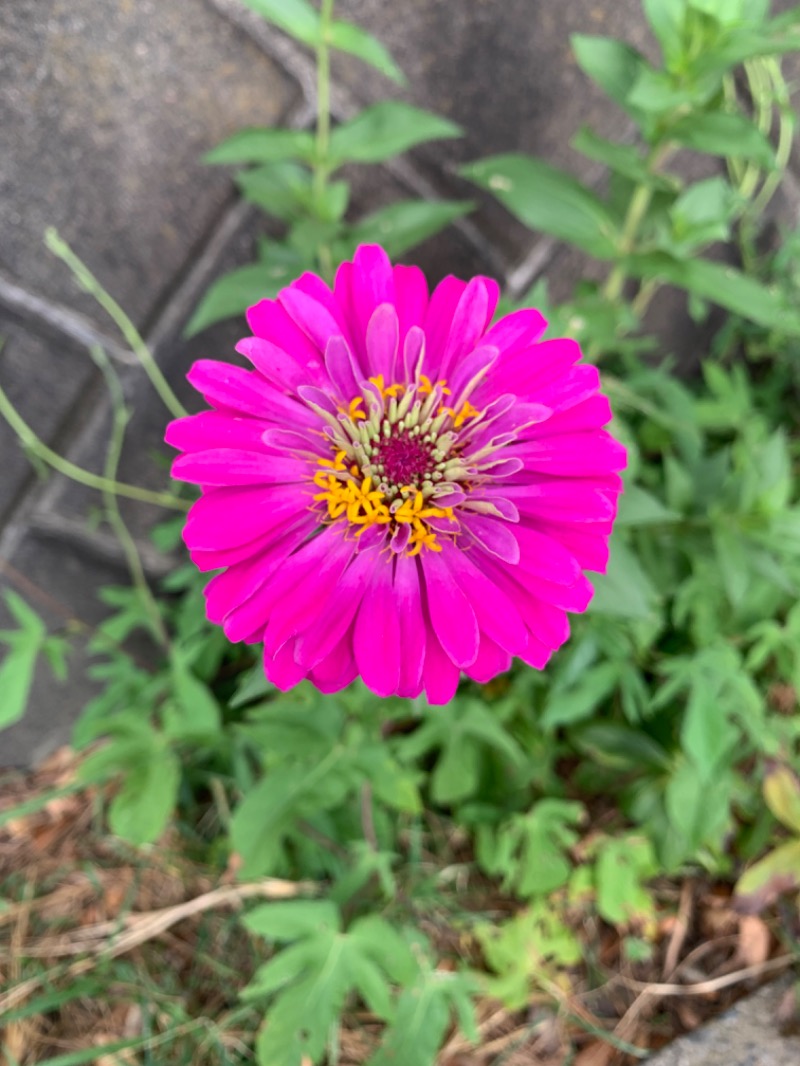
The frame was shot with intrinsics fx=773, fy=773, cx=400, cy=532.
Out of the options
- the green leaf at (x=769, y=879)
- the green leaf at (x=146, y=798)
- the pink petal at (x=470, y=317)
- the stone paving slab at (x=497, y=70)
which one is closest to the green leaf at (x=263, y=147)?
the stone paving slab at (x=497, y=70)

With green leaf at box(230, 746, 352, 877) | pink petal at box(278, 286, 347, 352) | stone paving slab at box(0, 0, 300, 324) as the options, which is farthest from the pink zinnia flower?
stone paving slab at box(0, 0, 300, 324)

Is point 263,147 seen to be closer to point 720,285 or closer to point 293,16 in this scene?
point 293,16

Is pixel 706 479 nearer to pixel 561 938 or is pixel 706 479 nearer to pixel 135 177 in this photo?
pixel 561 938

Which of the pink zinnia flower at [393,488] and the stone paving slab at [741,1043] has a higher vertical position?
the pink zinnia flower at [393,488]

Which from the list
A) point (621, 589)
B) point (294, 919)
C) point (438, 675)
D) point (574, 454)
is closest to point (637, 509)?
point (621, 589)

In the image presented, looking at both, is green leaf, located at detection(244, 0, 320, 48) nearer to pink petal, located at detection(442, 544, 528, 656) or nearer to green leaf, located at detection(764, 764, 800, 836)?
pink petal, located at detection(442, 544, 528, 656)

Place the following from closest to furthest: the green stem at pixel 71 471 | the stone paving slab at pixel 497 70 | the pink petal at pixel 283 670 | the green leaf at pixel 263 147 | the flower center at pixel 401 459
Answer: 1. the pink petal at pixel 283 670
2. the flower center at pixel 401 459
3. the green leaf at pixel 263 147
4. the stone paving slab at pixel 497 70
5. the green stem at pixel 71 471

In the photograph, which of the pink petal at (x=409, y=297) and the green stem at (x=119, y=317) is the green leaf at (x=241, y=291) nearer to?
the green stem at (x=119, y=317)
